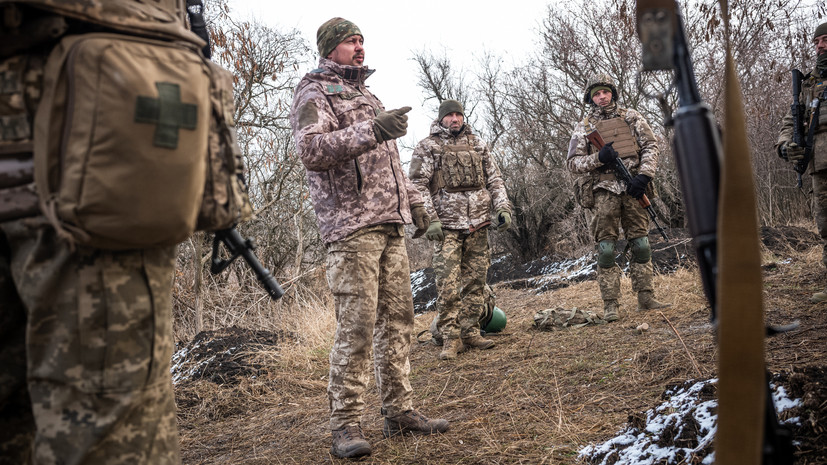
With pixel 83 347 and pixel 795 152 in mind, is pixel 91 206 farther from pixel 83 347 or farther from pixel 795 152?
pixel 795 152

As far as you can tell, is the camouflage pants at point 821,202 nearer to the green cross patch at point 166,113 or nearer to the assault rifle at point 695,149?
the assault rifle at point 695,149

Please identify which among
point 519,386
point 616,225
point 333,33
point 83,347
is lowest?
point 519,386

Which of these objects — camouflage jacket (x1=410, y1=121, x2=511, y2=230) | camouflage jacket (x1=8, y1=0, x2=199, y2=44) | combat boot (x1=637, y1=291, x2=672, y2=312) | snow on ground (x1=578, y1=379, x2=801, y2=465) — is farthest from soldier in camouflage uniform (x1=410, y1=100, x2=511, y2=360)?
camouflage jacket (x1=8, y1=0, x2=199, y2=44)

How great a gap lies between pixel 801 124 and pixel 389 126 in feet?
15.0

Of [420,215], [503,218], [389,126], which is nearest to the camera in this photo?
[389,126]

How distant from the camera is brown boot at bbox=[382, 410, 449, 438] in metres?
3.32

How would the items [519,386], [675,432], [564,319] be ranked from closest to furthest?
[675,432] → [519,386] → [564,319]

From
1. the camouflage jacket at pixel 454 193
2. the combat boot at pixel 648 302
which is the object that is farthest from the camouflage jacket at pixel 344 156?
the combat boot at pixel 648 302

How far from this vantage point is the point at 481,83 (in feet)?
73.5

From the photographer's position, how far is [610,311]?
19.9 ft

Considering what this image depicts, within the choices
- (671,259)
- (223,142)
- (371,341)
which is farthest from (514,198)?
(223,142)

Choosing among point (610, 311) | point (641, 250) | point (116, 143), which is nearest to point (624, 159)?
point (641, 250)

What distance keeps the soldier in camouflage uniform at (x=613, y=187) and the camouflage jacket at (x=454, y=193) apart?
898 mm

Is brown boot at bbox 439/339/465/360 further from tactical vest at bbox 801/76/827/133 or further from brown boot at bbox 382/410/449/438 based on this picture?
tactical vest at bbox 801/76/827/133
